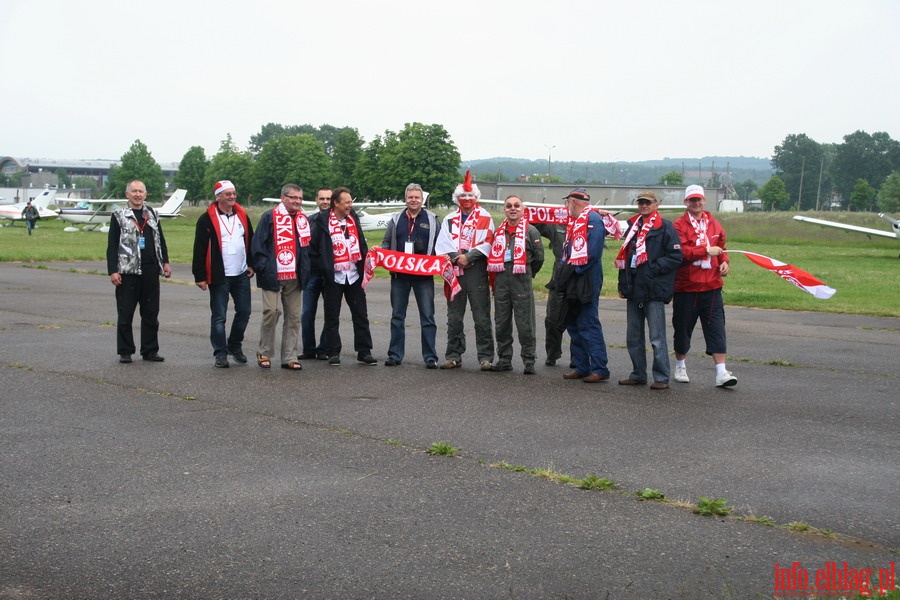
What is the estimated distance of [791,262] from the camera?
34.9 meters

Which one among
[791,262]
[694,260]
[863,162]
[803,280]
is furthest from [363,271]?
[863,162]

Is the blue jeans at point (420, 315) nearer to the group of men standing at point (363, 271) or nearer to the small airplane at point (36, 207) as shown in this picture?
the group of men standing at point (363, 271)

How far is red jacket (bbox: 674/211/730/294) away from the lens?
9859 millimetres

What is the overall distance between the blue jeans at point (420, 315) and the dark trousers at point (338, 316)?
Answer: 345 mm

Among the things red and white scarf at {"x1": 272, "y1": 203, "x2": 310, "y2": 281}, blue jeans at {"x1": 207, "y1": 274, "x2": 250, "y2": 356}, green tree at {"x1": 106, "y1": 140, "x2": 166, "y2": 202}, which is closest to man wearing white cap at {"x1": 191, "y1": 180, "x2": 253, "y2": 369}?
blue jeans at {"x1": 207, "y1": 274, "x2": 250, "y2": 356}

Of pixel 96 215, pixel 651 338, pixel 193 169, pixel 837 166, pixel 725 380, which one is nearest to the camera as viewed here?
pixel 725 380

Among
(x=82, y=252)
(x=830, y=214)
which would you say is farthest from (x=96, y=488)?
(x=830, y=214)

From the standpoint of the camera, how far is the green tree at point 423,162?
67562 millimetres

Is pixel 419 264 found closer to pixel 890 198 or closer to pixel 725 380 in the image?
pixel 725 380

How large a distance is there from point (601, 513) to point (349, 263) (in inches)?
242

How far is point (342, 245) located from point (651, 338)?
12.2ft

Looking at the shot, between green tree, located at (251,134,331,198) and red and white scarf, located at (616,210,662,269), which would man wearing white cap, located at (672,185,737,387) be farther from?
green tree, located at (251,134,331,198)

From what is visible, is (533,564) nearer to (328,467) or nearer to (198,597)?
(198,597)

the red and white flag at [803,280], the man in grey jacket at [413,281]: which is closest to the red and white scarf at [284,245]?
the man in grey jacket at [413,281]
